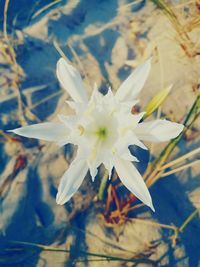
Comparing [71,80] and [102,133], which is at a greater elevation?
[71,80]

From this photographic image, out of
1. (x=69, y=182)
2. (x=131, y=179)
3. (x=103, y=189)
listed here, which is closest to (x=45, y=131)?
(x=69, y=182)

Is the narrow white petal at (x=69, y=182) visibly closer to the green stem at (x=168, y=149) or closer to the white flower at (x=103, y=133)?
the white flower at (x=103, y=133)

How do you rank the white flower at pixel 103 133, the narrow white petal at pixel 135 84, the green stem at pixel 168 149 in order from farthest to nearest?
the green stem at pixel 168 149, the narrow white petal at pixel 135 84, the white flower at pixel 103 133

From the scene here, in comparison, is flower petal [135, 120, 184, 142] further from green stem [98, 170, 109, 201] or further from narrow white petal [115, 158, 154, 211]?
green stem [98, 170, 109, 201]

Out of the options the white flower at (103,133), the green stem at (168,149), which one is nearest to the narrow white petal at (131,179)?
the white flower at (103,133)

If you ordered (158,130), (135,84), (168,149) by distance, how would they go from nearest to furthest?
(158,130) → (135,84) → (168,149)

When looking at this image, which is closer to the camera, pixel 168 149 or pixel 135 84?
pixel 135 84

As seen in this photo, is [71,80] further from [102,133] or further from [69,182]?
[69,182]

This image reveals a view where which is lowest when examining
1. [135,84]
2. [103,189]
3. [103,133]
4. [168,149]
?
[103,189]
